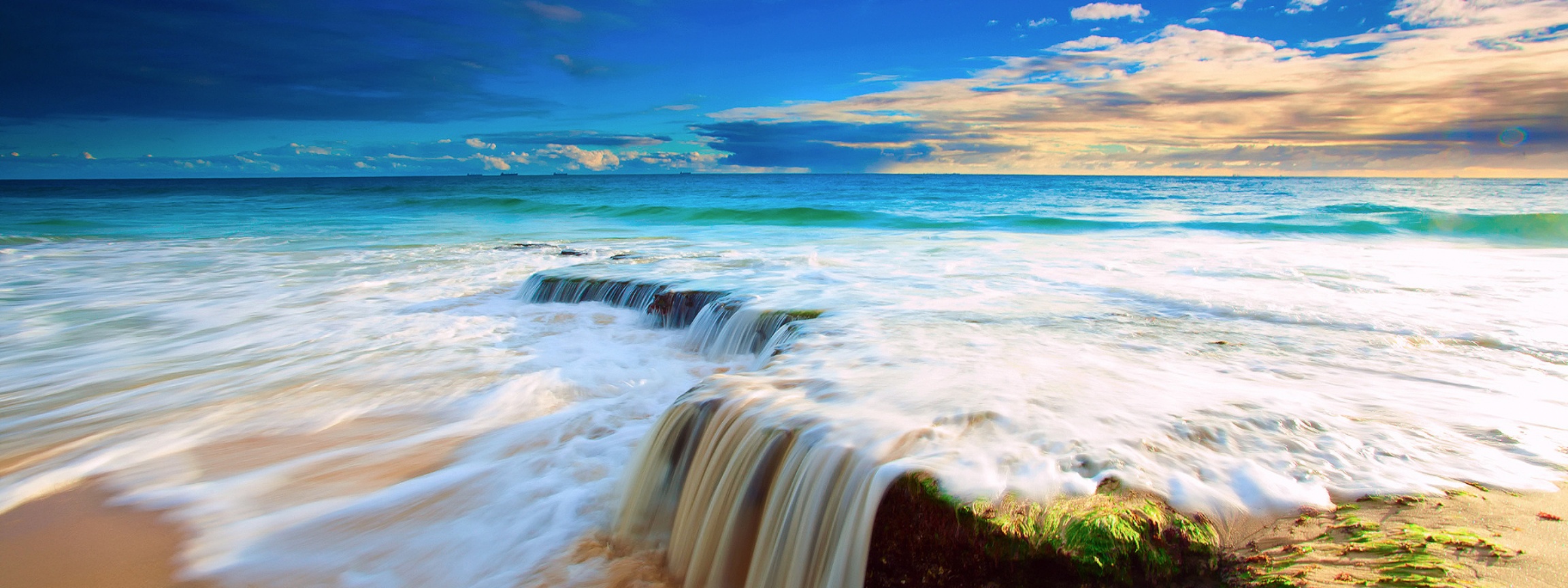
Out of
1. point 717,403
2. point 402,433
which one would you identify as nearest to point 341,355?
point 402,433

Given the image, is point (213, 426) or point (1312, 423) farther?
point (213, 426)

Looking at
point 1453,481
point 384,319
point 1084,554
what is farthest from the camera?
point 384,319

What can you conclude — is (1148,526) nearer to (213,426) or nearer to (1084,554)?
(1084,554)

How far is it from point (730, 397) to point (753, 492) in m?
0.62

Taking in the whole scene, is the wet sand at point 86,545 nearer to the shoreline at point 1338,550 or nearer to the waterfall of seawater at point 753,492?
Result: the shoreline at point 1338,550

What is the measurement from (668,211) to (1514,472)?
83.6 feet

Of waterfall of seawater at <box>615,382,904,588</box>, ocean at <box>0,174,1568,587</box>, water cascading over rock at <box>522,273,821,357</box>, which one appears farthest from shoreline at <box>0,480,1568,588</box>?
water cascading over rock at <box>522,273,821,357</box>

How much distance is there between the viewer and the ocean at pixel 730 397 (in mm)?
2697

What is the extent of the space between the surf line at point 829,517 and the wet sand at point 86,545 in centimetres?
187

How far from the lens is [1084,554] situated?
2074 mm

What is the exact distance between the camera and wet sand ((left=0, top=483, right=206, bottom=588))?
9.26ft

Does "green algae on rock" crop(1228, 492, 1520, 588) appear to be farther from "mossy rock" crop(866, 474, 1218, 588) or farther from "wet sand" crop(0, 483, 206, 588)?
"wet sand" crop(0, 483, 206, 588)

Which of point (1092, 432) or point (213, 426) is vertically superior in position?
point (1092, 432)

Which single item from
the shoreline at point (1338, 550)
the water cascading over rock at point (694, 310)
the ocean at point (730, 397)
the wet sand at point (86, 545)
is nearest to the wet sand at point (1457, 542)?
the shoreline at point (1338, 550)
